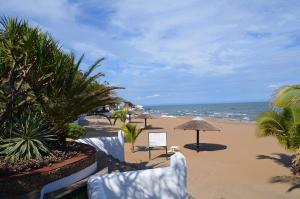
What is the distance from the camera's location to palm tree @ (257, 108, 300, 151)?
29.0 ft

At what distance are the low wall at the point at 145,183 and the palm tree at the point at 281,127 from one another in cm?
398

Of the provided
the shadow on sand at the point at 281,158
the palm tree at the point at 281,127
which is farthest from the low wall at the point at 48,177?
the shadow on sand at the point at 281,158

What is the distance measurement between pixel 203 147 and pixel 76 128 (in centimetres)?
569

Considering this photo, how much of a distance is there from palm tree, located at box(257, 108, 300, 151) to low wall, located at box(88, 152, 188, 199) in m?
3.98

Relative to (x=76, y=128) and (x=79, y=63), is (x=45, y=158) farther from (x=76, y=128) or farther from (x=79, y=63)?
(x=76, y=128)

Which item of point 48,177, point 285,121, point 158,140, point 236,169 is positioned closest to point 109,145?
point 158,140

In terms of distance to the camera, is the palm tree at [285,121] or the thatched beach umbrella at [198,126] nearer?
the palm tree at [285,121]

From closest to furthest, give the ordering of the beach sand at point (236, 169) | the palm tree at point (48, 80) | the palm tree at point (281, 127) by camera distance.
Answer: the palm tree at point (48, 80) → the beach sand at point (236, 169) → the palm tree at point (281, 127)

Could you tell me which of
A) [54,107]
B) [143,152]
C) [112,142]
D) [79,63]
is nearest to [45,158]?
[54,107]

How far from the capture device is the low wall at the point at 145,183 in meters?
5.52

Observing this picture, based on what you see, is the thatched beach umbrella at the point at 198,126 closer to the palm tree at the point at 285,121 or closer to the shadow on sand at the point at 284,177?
the shadow on sand at the point at 284,177

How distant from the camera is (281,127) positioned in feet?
32.7

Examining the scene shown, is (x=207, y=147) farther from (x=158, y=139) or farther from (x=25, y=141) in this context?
(x=25, y=141)

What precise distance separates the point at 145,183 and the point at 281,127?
5.58 meters
